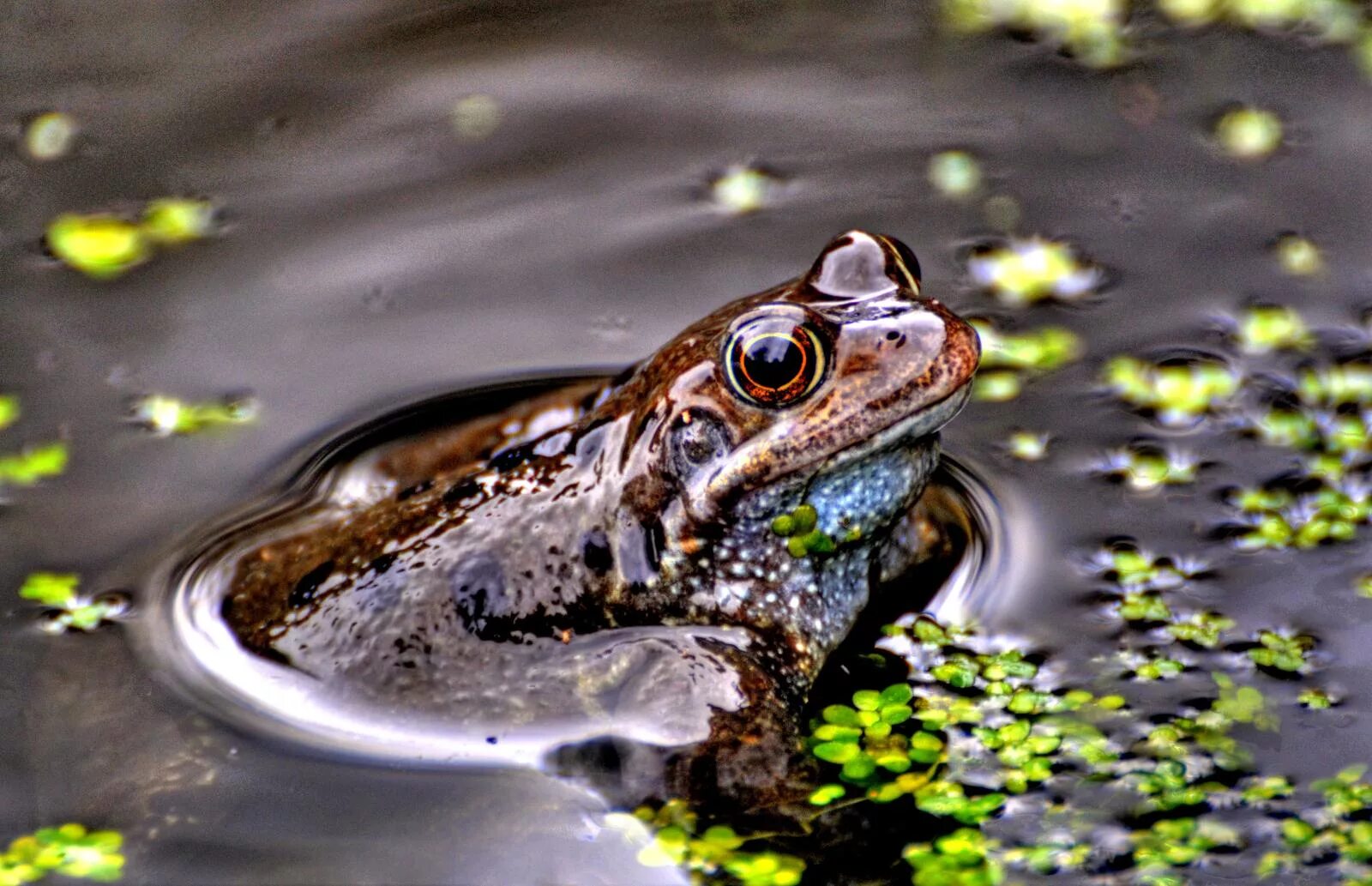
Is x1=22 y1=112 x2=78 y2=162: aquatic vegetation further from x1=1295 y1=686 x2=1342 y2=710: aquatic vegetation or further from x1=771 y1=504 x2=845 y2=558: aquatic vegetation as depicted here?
x1=1295 y1=686 x2=1342 y2=710: aquatic vegetation

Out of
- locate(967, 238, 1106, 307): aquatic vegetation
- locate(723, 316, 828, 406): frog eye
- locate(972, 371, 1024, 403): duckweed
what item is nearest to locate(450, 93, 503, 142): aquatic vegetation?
locate(967, 238, 1106, 307): aquatic vegetation

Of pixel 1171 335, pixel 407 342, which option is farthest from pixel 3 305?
pixel 1171 335

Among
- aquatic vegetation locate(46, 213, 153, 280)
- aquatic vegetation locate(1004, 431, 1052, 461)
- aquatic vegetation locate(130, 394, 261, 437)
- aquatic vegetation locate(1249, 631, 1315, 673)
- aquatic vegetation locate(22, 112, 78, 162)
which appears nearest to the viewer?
aquatic vegetation locate(1249, 631, 1315, 673)

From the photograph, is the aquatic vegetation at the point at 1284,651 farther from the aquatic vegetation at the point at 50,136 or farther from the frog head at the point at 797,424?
the aquatic vegetation at the point at 50,136

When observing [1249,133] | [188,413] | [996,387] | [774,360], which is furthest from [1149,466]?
[188,413]

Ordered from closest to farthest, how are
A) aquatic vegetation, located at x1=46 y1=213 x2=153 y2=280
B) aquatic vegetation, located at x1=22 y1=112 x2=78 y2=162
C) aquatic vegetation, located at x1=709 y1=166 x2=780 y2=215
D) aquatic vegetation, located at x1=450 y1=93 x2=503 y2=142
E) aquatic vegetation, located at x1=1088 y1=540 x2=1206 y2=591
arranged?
1. aquatic vegetation, located at x1=1088 y1=540 x2=1206 y2=591
2. aquatic vegetation, located at x1=46 y1=213 x2=153 y2=280
3. aquatic vegetation, located at x1=709 y1=166 x2=780 y2=215
4. aquatic vegetation, located at x1=22 y1=112 x2=78 y2=162
5. aquatic vegetation, located at x1=450 y1=93 x2=503 y2=142

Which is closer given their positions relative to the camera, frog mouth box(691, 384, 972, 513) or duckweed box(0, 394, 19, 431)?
frog mouth box(691, 384, 972, 513)
